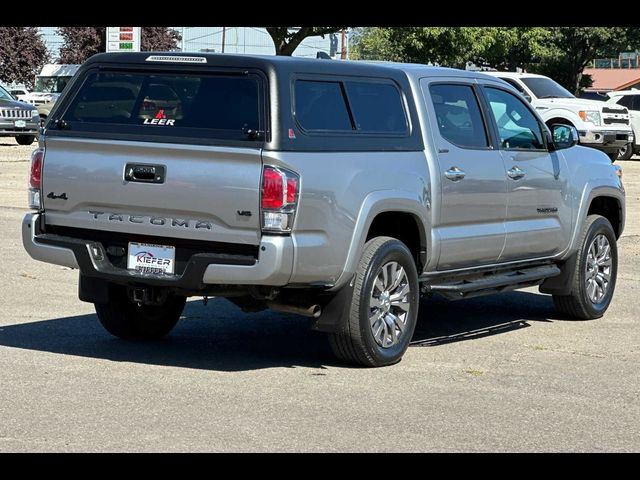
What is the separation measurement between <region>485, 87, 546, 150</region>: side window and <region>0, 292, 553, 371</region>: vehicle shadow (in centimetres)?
144

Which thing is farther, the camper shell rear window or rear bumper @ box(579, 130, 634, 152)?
rear bumper @ box(579, 130, 634, 152)

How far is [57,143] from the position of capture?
27.8 ft

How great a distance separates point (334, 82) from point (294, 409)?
91.0 inches

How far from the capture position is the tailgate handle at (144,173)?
8.02 m

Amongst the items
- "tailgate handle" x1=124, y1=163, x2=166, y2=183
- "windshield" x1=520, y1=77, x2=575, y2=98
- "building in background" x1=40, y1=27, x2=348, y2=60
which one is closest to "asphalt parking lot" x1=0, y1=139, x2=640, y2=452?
"tailgate handle" x1=124, y1=163, x2=166, y2=183

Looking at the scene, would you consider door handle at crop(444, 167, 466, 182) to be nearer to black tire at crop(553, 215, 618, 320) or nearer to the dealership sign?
black tire at crop(553, 215, 618, 320)

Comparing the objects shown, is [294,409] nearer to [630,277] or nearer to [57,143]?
[57,143]

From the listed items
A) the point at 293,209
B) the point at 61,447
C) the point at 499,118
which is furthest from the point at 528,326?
the point at 61,447

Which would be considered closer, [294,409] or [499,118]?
[294,409]

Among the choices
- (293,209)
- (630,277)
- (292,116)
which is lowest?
(630,277)

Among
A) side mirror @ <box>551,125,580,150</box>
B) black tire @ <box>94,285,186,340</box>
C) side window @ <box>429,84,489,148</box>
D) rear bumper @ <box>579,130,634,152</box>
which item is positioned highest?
side window @ <box>429,84,489,148</box>

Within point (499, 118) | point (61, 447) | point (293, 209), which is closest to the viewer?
point (61, 447)

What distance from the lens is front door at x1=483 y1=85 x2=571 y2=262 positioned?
980 centimetres
